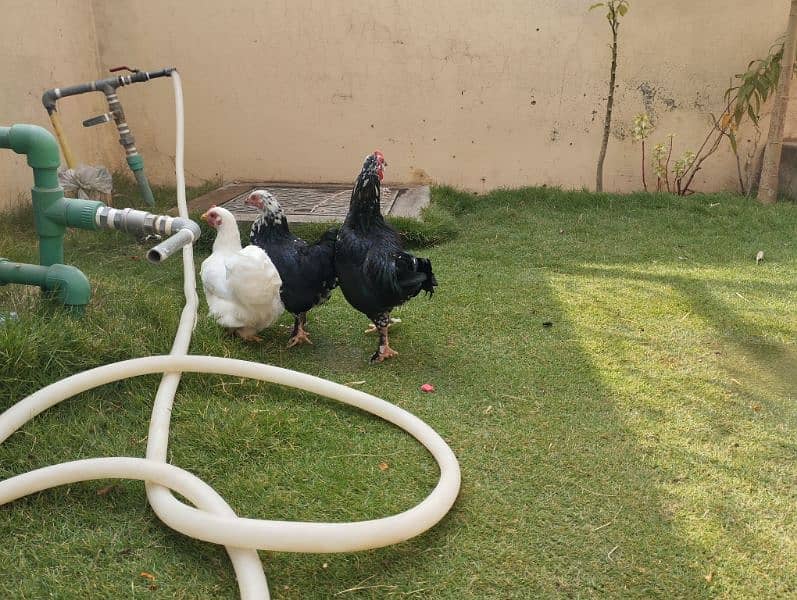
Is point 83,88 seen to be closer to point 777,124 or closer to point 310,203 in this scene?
point 310,203

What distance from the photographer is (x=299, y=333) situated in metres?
2.86

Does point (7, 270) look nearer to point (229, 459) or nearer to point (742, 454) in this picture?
point (229, 459)

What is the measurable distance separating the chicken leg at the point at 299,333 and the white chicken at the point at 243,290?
14cm

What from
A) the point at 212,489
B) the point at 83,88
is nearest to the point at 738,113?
the point at 83,88

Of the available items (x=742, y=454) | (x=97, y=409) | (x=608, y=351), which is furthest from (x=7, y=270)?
(x=742, y=454)

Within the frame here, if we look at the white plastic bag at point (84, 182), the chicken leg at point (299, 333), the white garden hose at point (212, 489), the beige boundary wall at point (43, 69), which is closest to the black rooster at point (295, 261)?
the chicken leg at point (299, 333)

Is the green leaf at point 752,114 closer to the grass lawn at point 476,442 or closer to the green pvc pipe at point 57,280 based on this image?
the grass lawn at point 476,442

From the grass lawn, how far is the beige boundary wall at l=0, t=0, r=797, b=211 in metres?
2.43

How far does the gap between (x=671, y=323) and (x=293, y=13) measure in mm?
4081

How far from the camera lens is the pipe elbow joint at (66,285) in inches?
93.0

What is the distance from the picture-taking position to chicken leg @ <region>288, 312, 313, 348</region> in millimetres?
2840

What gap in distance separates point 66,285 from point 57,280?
36 millimetres

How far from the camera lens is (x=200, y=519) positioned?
155cm

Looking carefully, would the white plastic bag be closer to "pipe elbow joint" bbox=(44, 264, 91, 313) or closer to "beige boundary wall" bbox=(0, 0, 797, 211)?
"beige boundary wall" bbox=(0, 0, 797, 211)
